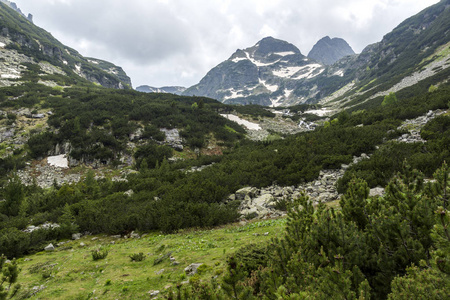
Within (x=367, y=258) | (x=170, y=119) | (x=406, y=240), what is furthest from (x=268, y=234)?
(x=170, y=119)

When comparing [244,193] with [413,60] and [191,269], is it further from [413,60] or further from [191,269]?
[413,60]

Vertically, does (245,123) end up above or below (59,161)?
above

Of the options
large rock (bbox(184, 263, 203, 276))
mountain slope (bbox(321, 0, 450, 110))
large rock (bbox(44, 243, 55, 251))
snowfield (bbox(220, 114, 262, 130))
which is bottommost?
Answer: large rock (bbox(44, 243, 55, 251))

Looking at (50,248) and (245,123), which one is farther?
(245,123)

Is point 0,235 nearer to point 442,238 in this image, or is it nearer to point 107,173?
point 442,238

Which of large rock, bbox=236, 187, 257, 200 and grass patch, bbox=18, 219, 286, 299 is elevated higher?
large rock, bbox=236, 187, 257, 200

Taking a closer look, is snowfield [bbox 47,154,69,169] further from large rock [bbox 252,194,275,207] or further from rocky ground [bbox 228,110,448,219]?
large rock [bbox 252,194,275,207]

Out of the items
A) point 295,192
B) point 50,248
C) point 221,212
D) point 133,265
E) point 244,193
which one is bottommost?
point 50,248

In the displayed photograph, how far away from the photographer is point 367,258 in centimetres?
361

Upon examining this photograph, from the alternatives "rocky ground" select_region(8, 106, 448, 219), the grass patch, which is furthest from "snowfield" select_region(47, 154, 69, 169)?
"rocky ground" select_region(8, 106, 448, 219)

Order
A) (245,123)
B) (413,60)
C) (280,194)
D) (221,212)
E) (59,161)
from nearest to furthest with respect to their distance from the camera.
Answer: (221,212) → (280,194) → (59,161) → (245,123) → (413,60)

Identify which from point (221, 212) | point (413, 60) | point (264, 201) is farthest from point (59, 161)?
point (413, 60)

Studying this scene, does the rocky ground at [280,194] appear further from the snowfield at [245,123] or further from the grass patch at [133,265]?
the snowfield at [245,123]

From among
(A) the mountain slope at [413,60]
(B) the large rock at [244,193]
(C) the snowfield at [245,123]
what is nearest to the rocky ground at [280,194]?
(B) the large rock at [244,193]
